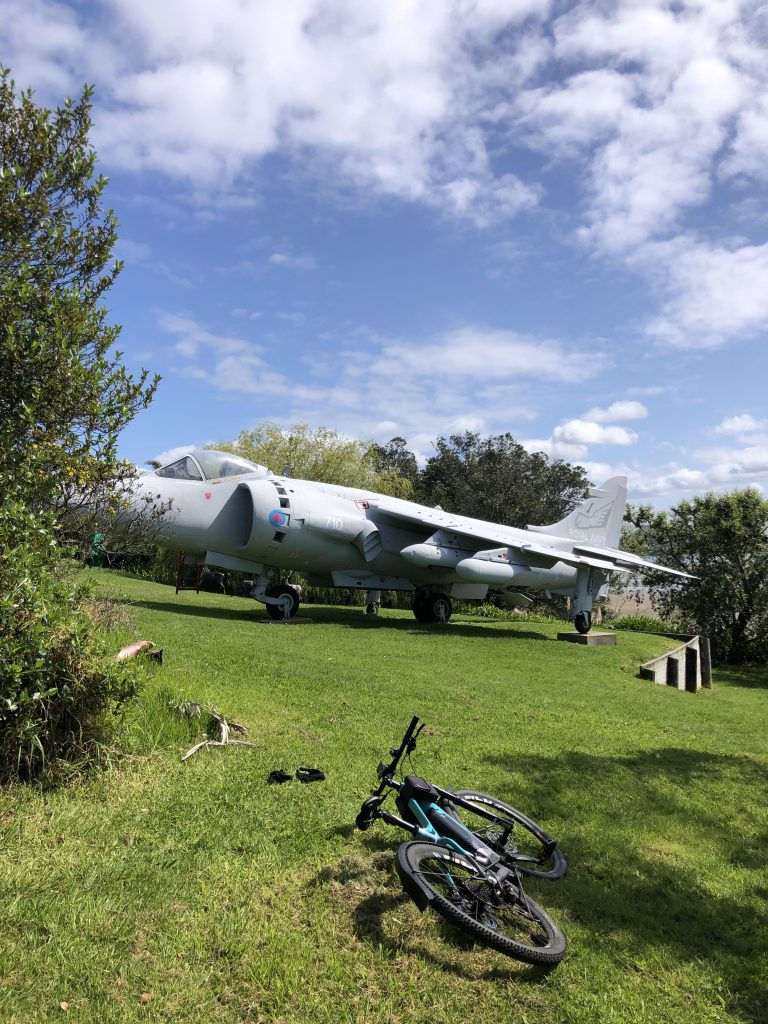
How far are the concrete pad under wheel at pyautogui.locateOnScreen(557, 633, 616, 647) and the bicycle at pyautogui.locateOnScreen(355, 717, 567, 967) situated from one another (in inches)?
525

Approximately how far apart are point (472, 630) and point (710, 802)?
11681 mm

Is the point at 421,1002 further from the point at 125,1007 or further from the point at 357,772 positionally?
the point at 357,772

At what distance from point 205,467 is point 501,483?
2356cm

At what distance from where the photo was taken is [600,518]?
20.9m

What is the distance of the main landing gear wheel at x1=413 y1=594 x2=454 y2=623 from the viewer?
59.2 feet

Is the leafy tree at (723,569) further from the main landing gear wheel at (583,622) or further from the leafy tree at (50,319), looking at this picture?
the leafy tree at (50,319)

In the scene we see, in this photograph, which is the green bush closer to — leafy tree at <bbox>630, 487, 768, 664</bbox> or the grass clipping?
the grass clipping

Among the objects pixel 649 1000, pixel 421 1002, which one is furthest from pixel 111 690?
pixel 649 1000

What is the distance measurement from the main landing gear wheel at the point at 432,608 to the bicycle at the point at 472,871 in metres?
14.1

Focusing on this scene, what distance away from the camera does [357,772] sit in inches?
190

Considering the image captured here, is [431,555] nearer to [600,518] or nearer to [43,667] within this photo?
[600,518]

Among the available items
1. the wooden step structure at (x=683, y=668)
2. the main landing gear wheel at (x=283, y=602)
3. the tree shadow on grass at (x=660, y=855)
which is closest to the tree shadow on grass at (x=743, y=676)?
the wooden step structure at (x=683, y=668)

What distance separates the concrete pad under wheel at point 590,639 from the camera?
647 inches

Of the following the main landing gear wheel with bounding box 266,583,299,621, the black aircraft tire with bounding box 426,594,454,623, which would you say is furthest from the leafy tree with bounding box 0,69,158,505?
the black aircraft tire with bounding box 426,594,454,623
